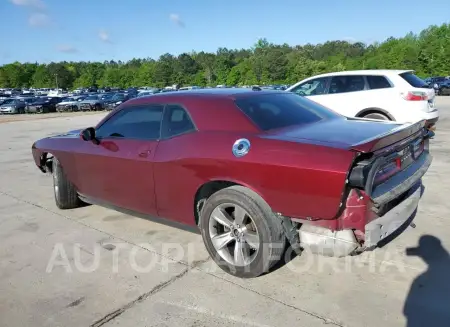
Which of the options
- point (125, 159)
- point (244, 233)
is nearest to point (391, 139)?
point (244, 233)

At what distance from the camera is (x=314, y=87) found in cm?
939

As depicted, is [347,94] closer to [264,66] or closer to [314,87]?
[314,87]

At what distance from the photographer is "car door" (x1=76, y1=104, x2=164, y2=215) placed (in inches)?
148

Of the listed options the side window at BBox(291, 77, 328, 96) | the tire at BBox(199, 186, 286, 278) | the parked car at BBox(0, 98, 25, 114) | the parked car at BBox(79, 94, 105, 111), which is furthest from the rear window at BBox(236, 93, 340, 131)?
the parked car at BBox(0, 98, 25, 114)

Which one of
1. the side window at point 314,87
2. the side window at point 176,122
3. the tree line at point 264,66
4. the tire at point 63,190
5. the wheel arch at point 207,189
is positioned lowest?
the tire at point 63,190

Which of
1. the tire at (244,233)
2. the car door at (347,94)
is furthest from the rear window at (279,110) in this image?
the car door at (347,94)

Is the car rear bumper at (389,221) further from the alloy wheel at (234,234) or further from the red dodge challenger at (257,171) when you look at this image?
the alloy wheel at (234,234)

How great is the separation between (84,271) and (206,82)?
304ft

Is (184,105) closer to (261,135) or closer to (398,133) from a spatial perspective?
(261,135)

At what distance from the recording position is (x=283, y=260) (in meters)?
3.37

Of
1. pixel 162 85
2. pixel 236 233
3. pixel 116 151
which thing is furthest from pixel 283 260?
pixel 162 85

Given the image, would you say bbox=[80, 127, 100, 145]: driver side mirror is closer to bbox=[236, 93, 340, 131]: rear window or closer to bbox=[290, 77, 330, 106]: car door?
bbox=[236, 93, 340, 131]: rear window

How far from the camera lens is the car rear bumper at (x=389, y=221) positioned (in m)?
2.69

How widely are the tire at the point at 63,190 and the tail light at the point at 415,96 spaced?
6513mm
